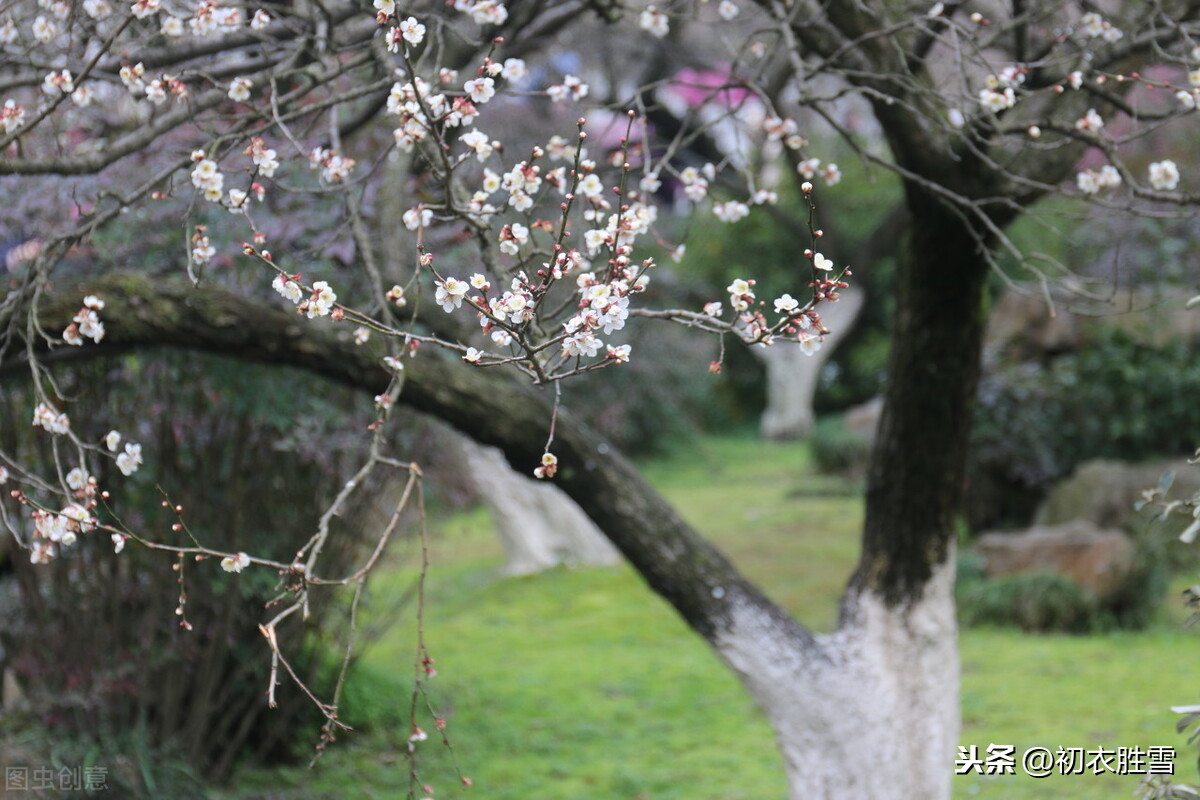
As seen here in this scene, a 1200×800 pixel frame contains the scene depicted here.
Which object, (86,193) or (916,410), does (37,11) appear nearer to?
(86,193)

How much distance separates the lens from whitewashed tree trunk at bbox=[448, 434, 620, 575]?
27.8 feet

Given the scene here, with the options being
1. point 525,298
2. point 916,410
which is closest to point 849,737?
point 916,410

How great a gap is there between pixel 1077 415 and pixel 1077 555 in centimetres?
195

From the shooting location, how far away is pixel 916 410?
11.9ft

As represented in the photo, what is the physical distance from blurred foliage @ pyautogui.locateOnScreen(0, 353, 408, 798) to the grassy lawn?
0.53 metres

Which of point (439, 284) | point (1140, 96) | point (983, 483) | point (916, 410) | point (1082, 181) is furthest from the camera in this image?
point (1140, 96)

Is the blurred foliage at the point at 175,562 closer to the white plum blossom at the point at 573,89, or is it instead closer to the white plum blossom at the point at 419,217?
the white plum blossom at the point at 573,89

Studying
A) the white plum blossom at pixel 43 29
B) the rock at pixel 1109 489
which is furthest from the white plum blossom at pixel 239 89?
the rock at pixel 1109 489

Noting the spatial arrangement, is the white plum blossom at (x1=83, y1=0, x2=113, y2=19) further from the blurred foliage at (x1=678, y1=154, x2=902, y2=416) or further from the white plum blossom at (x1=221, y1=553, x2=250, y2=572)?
the blurred foliage at (x1=678, y1=154, x2=902, y2=416)

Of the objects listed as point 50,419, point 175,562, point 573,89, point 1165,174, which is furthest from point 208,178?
point 1165,174

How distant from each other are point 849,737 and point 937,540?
2.29 ft

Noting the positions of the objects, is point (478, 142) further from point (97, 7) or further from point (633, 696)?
point (633, 696)

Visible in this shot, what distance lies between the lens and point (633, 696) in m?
6.13

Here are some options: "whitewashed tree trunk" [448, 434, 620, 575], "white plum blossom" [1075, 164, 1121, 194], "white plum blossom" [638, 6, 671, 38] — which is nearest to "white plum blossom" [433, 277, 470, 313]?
"white plum blossom" [638, 6, 671, 38]
